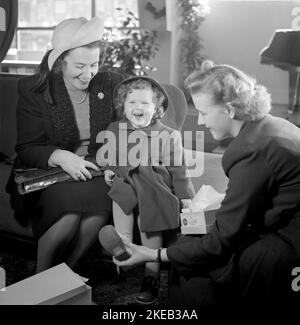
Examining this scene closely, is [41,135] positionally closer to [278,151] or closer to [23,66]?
[23,66]

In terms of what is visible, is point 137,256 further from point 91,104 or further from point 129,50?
point 129,50

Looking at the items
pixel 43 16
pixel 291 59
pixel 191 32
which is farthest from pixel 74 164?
pixel 191 32

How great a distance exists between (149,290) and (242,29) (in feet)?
7.93

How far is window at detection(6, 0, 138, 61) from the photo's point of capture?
159 cm

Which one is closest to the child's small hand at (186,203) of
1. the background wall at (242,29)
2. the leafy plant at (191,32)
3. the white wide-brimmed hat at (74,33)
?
the white wide-brimmed hat at (74,33)

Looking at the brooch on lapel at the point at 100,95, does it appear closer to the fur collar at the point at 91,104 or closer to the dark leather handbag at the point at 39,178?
the fur collar at the point at 91,104

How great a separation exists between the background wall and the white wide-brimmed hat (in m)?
1.17

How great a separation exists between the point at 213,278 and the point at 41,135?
78 centimetres

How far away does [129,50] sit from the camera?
→ 2309 mm

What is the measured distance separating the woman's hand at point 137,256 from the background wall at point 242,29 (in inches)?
53.9

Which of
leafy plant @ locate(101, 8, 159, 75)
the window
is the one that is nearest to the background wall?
leafy plant @ locate(101, 8, 159, 75)

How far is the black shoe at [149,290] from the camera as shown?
4.99 ft
